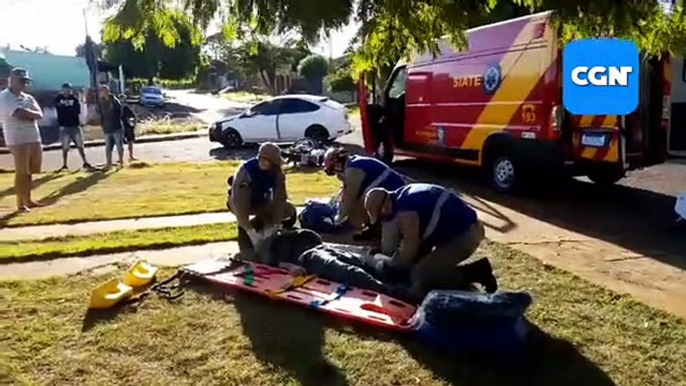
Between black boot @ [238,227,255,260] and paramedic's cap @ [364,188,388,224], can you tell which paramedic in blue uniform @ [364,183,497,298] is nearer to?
paramedic's cap @ [364,188,388,224]

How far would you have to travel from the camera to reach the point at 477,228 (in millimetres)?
4629

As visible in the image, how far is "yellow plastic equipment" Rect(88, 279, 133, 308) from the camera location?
4.69 metres

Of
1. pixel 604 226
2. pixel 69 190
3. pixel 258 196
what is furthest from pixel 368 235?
pixel 69 190

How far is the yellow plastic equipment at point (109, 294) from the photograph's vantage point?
4.69 meters

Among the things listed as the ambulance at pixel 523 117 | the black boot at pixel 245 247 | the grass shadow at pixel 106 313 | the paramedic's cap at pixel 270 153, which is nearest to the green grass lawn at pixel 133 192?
the ambulance at pixel 523 117

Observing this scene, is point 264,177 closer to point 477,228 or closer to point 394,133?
point 477,228

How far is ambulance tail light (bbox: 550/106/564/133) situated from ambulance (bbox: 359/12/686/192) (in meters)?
0.01

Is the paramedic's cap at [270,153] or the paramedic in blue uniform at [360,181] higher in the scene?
the paramedic's cap at [270,153]

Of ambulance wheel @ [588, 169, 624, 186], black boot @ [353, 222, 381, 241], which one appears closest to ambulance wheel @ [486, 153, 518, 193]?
ambulance wheel @ [588, 169, 624, 186]

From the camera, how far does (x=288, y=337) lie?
413cm

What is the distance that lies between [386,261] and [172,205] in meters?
4.73

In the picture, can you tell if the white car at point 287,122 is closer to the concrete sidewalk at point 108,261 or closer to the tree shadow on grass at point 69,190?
the tree shadow on grass at point 69,190

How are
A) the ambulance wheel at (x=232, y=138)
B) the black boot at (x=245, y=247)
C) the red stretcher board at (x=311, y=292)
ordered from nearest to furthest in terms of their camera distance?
the red stretcher board at (x=311, y=292) < the black boot at (x=245, y=247) < the ambulance wheel at (x=232, y=138)

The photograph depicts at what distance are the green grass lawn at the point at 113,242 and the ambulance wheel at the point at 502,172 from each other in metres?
4.13
